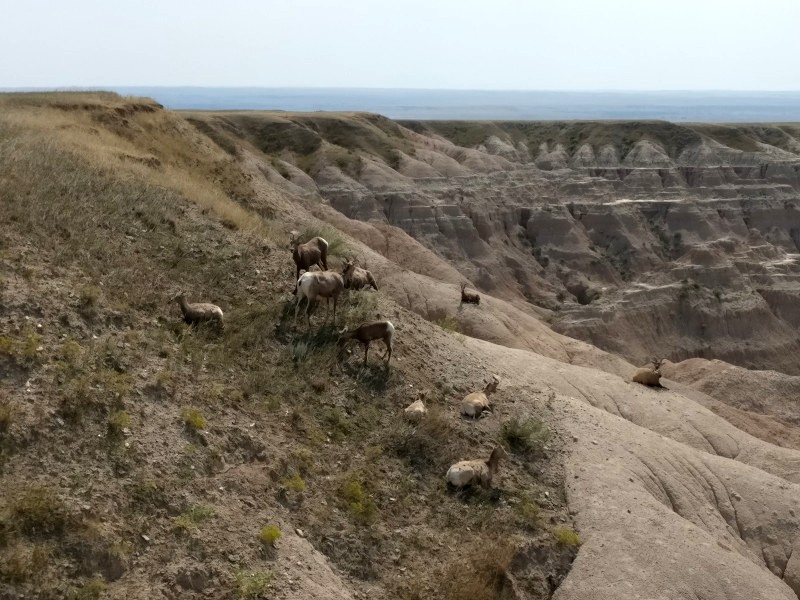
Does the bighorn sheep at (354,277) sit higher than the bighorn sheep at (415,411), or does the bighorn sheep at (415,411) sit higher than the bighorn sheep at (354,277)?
the bighorn sheep at (354,277)

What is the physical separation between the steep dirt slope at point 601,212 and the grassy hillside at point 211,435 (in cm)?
3744

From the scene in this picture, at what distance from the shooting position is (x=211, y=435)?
13.9 m

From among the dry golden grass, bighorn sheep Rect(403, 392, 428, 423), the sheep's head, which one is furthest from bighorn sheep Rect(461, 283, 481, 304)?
bighorn sheep Rect(403, 392, 428, 423)

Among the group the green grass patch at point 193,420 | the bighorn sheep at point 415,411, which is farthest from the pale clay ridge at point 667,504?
the green grass patch at point 193,420

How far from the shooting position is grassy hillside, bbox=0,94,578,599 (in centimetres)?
1136

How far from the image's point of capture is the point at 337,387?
1669cm

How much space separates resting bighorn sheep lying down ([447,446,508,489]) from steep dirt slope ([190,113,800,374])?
126 feet

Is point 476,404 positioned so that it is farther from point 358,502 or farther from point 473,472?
point 358,502

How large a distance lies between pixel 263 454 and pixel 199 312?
414 cm

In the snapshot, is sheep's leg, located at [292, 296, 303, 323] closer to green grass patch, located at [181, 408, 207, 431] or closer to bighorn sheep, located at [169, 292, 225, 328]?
bighorn sheep, located at [169, 292, 225, 328]

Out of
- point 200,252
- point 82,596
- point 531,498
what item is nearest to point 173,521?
point 82,596

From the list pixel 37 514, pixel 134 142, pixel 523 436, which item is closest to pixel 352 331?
pixel 523 436

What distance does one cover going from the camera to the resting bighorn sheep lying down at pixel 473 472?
1516cm

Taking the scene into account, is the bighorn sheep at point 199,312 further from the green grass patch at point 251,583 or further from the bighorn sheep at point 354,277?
the green grass patch at point 251,583
